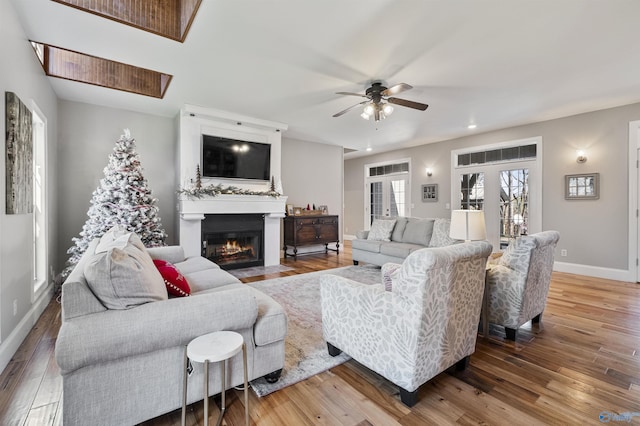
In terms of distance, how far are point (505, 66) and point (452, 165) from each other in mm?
3565

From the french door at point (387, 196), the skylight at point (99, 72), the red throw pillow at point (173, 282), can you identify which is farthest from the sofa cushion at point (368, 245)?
the skylight at point (99, 72)

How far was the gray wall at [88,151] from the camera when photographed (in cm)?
421

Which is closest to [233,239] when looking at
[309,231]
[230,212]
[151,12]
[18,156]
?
[230,212]

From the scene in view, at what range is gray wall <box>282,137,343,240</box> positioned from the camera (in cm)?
646

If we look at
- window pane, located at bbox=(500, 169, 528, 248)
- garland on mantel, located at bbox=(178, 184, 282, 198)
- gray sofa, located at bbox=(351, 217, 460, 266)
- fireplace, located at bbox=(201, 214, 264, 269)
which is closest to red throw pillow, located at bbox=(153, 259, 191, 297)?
garland on mantel, located at bbox=(178, 184, 282, 198)

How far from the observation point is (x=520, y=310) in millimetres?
2400

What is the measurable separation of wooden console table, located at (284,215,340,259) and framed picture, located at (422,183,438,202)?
7.64 feet

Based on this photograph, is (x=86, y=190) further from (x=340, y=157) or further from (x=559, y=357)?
(x=559, y=357)

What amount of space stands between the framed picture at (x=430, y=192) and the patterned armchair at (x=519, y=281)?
4.39 meters

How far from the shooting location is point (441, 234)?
4469mm

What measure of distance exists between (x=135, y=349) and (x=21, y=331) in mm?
1941

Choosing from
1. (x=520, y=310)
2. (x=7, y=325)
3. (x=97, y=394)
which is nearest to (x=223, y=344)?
(x=97, y=394)

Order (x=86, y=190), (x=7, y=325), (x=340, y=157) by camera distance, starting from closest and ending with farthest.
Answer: (x=7, y=325), (x=86, y=190), (x=340, y=157)

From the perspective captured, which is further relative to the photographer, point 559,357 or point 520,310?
point 520,310
